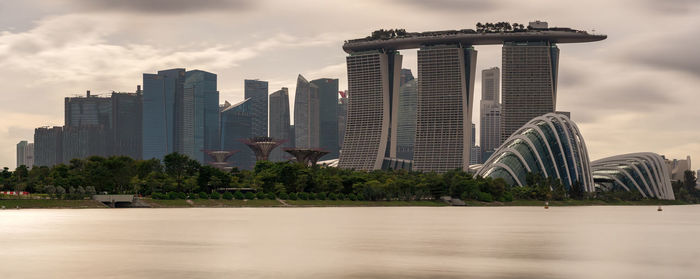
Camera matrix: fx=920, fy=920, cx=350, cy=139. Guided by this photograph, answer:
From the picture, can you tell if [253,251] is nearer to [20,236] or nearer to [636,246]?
[20,236]

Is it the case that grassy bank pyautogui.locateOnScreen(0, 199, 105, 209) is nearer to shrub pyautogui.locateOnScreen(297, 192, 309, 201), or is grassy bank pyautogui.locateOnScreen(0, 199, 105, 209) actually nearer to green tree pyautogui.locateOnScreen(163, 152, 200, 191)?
green tree pyautogui.locateOnScreen(163, 152, 200, 191)

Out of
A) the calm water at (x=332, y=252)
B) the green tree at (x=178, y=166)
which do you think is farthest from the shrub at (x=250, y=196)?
the calm water at (x=332, y=252)

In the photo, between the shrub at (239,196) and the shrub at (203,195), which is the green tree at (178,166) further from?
the shrub at (203,195)

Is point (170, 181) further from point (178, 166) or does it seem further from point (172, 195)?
point (172, 195)

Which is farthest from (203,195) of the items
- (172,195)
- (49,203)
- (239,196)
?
(49,203)

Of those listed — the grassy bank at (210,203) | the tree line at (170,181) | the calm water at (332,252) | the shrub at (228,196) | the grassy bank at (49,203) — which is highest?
the tree line at (170,181)

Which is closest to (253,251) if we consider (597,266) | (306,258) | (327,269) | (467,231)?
(306,258)

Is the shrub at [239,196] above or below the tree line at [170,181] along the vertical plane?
below

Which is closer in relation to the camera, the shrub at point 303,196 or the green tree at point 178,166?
the green tree at point 178,166

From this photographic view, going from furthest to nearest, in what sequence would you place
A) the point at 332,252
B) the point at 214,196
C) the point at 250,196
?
the point at 250,196
the point at 214,196
the point at 332,252
